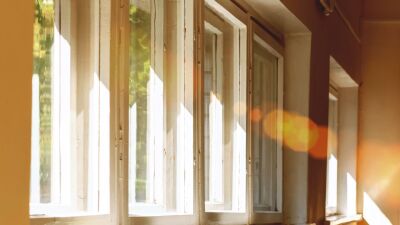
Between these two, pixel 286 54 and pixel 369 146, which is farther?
pixel 369 146

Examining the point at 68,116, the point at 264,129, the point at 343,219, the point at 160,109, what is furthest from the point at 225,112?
the point at 343,219

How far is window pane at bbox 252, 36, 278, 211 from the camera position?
451 centimetres

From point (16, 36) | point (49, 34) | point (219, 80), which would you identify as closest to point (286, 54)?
point (219, 80)

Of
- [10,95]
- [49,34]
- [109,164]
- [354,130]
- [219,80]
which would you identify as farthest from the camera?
[354,130]

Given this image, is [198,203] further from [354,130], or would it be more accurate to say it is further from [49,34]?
[354,130]

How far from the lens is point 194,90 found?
129 inches

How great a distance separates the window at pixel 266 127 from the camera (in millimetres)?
4492

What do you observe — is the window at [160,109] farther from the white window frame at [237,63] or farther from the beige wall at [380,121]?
the beige wall at [380,121]

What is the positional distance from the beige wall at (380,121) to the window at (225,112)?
13.8ft

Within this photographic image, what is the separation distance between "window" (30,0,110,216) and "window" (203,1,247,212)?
1.31 metres

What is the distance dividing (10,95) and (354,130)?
6.78 meters

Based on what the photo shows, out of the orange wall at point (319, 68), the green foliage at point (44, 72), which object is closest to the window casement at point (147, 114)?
the green foliage at point (44, 72)

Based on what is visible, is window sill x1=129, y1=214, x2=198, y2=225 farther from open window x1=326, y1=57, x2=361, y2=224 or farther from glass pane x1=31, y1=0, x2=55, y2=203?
open window x1=326, y1=57, x2=361, y2=224

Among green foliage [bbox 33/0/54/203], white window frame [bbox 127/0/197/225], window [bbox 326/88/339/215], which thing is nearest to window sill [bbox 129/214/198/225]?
white window frame [bbox 127/0/197/225]
